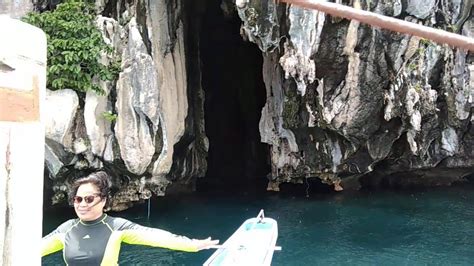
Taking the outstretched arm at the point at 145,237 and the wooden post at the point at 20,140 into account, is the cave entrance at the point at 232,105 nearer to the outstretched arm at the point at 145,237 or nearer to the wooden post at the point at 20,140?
the outstretched arm at the point at 145,237

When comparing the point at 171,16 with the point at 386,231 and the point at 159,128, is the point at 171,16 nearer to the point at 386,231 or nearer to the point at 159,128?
the point at 159,128

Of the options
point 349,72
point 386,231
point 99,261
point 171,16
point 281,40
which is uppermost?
point 171,16

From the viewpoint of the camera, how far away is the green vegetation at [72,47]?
10172mm

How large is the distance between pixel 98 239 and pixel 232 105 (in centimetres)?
1638

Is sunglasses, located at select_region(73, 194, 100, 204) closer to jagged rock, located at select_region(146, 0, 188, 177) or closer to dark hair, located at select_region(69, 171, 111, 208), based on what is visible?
dark hair, located at select_region(69, 171, 111, 208)

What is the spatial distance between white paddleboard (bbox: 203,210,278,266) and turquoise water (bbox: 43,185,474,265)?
0.99 metres

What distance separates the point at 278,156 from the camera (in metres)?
15.7

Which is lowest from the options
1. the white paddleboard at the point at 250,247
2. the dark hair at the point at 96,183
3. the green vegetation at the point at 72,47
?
the white paddleboard at the point at 250,247

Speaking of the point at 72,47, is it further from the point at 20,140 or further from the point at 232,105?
the point at 232,105

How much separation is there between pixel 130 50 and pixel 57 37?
5.25 feet

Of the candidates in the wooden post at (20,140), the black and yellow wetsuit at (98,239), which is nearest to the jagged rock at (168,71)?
the black and yellow wetsuit at (98,239)

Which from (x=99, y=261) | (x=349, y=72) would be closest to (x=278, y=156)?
(x=349, y=72)

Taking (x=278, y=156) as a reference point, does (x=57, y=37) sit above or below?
above

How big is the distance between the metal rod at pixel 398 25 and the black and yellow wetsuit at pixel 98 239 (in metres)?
1.70
